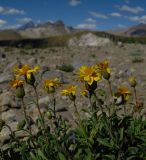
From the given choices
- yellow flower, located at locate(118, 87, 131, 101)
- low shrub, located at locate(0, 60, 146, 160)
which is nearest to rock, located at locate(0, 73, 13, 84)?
low shrub, located at locate(0, 60, 146, 160)

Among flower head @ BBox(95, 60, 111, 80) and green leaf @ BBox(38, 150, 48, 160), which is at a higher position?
flower head @ BBox(95, 60, 111, 80)

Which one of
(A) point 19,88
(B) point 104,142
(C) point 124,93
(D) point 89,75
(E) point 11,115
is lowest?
(E) point 11,115

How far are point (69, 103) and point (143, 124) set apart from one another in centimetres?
442

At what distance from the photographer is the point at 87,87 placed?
558cm

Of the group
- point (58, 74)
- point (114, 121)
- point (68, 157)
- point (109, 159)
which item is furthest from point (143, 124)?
point (58, 74)

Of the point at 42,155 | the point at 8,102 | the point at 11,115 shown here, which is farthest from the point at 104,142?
the point at 8,102

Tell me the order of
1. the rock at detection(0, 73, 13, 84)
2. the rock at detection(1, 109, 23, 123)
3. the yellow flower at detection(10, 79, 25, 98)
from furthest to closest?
the rock at detection(0, 73, 13, 84) → the rock at detection(1, 109, 23, 123) → the yellow flower at detection(10, 79, 25, 98)

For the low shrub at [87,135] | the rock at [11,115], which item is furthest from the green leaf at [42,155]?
the rock at [11,115]

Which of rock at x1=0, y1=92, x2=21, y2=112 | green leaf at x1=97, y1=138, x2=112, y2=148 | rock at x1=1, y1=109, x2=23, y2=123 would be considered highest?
green leaf at x1=97, y1=138, x2=112, y2=148

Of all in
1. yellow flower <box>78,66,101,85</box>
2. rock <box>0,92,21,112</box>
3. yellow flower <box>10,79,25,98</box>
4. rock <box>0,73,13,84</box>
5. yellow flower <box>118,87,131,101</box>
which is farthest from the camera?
rock <box>0,73,13,84</box>

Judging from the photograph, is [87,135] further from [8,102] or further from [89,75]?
[8,102]

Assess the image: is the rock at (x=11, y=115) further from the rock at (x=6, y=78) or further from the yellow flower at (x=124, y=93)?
the yellow flower at (x=124, y=93)

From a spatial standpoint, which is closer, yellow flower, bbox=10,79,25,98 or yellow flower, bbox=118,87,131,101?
yellow flower, bbox=10,79,25,98

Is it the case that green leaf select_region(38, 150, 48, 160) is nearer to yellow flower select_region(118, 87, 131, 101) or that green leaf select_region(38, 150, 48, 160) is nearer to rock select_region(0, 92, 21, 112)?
yellow flower select_region(118, 87, 131, 101)
